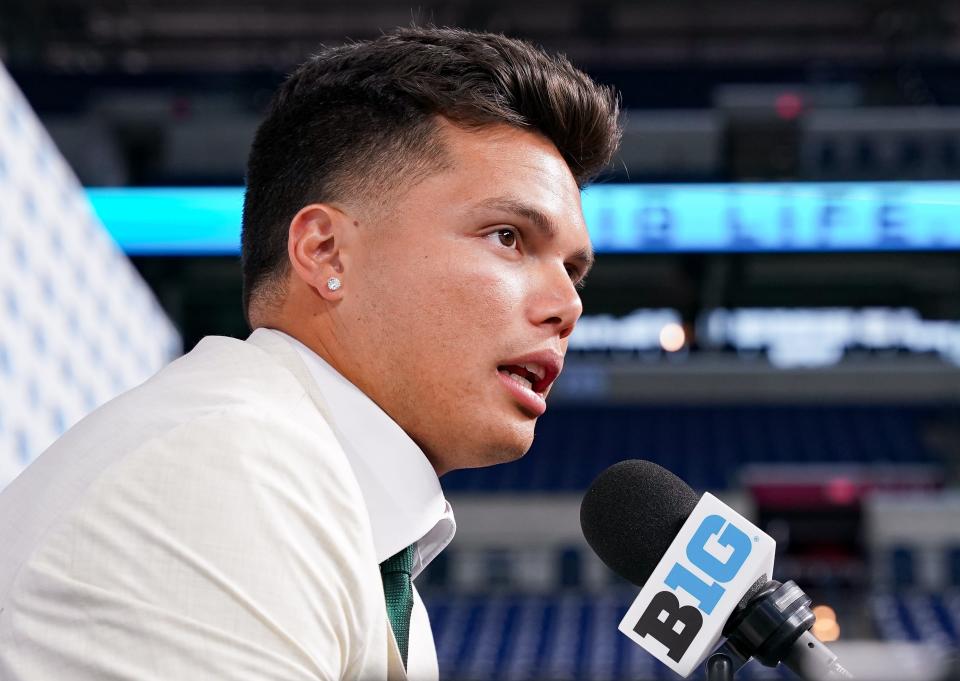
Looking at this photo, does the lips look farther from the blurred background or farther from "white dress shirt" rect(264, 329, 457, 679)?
the blurred background

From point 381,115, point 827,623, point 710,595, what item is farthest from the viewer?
point 827,623

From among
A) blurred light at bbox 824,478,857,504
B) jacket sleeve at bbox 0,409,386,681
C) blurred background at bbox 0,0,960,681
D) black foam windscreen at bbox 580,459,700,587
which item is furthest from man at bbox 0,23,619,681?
blurred light at bbox 824,478,857,504

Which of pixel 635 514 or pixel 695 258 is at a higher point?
pixel 635 514

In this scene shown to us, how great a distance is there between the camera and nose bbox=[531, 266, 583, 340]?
2.97 ft

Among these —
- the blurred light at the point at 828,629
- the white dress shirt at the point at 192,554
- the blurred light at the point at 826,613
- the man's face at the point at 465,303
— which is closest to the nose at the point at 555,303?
the man's face at the point at 465,303

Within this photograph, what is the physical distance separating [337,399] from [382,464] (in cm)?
6

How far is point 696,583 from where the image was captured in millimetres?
857

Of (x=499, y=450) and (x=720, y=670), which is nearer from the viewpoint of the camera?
(x=720, y=670)

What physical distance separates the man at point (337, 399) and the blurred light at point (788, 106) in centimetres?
752

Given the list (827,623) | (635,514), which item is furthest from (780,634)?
(827,623)

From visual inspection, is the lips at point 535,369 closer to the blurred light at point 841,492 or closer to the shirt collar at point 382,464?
the shirt collar at point 382,464

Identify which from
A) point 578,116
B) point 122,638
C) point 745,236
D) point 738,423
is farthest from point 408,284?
point 738,423

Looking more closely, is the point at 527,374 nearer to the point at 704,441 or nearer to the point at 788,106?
the point at 788,106

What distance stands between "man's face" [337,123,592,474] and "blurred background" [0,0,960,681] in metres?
6.40
